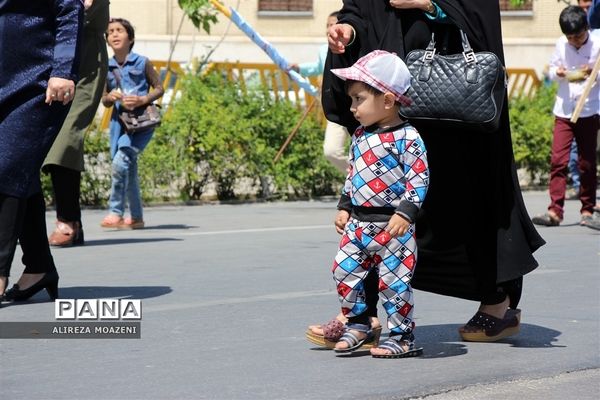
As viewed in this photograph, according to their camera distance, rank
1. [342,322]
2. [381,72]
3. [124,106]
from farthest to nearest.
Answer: [124,106] → [342,322] → [381,72]

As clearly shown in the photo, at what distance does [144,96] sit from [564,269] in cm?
425

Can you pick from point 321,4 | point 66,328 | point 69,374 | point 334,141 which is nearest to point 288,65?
point 334,141

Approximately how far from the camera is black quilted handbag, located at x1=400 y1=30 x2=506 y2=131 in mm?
5816

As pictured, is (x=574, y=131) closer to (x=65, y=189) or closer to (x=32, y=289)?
(x=65, y=189)

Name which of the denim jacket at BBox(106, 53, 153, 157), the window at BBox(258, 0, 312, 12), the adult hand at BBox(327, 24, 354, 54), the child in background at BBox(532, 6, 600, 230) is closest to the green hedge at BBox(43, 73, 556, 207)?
the denim jacket at BBox(106, 53, 153, 157)

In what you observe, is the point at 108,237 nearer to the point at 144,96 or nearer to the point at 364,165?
the point at 144,96

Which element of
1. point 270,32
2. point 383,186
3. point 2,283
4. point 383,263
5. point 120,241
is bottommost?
point 270,32

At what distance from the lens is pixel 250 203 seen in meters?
15.2

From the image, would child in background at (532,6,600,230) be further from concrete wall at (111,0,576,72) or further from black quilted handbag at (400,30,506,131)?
concrete wall at (111,0,576,72)

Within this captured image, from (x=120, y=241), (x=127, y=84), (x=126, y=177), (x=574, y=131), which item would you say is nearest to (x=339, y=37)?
(x=120, y=241)

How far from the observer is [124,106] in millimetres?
11711

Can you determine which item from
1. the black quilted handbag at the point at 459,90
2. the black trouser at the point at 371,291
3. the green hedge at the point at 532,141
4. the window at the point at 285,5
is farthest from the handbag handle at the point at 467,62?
the window at the point at 285,5

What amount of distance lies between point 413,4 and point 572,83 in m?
6.86

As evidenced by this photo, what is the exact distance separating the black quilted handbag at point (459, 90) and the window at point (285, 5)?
28.4 meters
